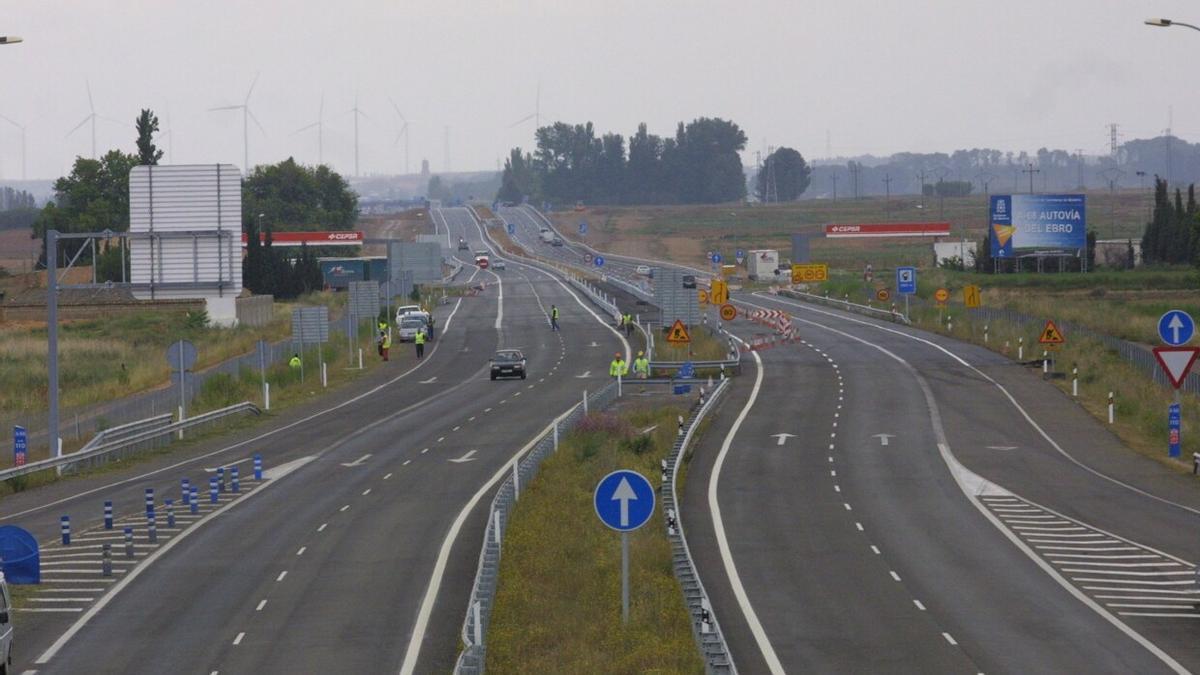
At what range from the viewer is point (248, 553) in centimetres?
2978

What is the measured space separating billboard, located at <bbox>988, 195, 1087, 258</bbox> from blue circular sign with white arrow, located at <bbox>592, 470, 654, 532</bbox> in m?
89.1

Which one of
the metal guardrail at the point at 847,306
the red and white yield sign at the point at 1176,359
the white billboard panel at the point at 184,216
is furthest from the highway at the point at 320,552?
the metal guardrail at the point at 847,306

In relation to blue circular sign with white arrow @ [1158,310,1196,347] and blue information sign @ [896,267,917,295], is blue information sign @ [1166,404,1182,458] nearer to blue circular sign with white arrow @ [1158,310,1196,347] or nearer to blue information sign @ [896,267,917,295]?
blue circular sign with white arrow @ [1158,310,1196,347]

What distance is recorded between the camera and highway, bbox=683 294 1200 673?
21.8 m

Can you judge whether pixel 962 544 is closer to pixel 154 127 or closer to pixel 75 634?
pixel 75 634

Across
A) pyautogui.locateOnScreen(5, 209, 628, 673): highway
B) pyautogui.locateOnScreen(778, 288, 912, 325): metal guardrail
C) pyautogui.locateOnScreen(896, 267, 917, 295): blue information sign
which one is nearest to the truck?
pyautogui.locateOnScreen(778, 288, 912, 325): metal guardrail

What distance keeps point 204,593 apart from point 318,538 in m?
5.42

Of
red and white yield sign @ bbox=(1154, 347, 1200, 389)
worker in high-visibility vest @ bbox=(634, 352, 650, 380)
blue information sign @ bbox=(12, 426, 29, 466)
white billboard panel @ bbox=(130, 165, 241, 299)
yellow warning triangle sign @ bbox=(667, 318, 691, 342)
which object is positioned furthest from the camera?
white billboard panel @ bbox=(130, 165, 241, 299)

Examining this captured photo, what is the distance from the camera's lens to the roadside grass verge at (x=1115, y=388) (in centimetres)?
4597

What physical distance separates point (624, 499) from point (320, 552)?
1201 cm

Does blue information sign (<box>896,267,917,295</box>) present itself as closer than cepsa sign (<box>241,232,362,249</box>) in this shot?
Yes

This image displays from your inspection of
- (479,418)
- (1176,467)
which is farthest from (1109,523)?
(479,418)

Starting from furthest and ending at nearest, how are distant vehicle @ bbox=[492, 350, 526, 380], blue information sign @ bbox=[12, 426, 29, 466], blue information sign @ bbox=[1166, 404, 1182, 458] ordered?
distant vehicle @ bbox=[492, 350, 526, 380] < blue information sign @ bbox=[1166, 404, 1182, 458] < blue information sign @ bbox=[12, 426, 29, 466]

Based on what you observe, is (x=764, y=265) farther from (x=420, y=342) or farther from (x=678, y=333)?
(x=678, y=333)
